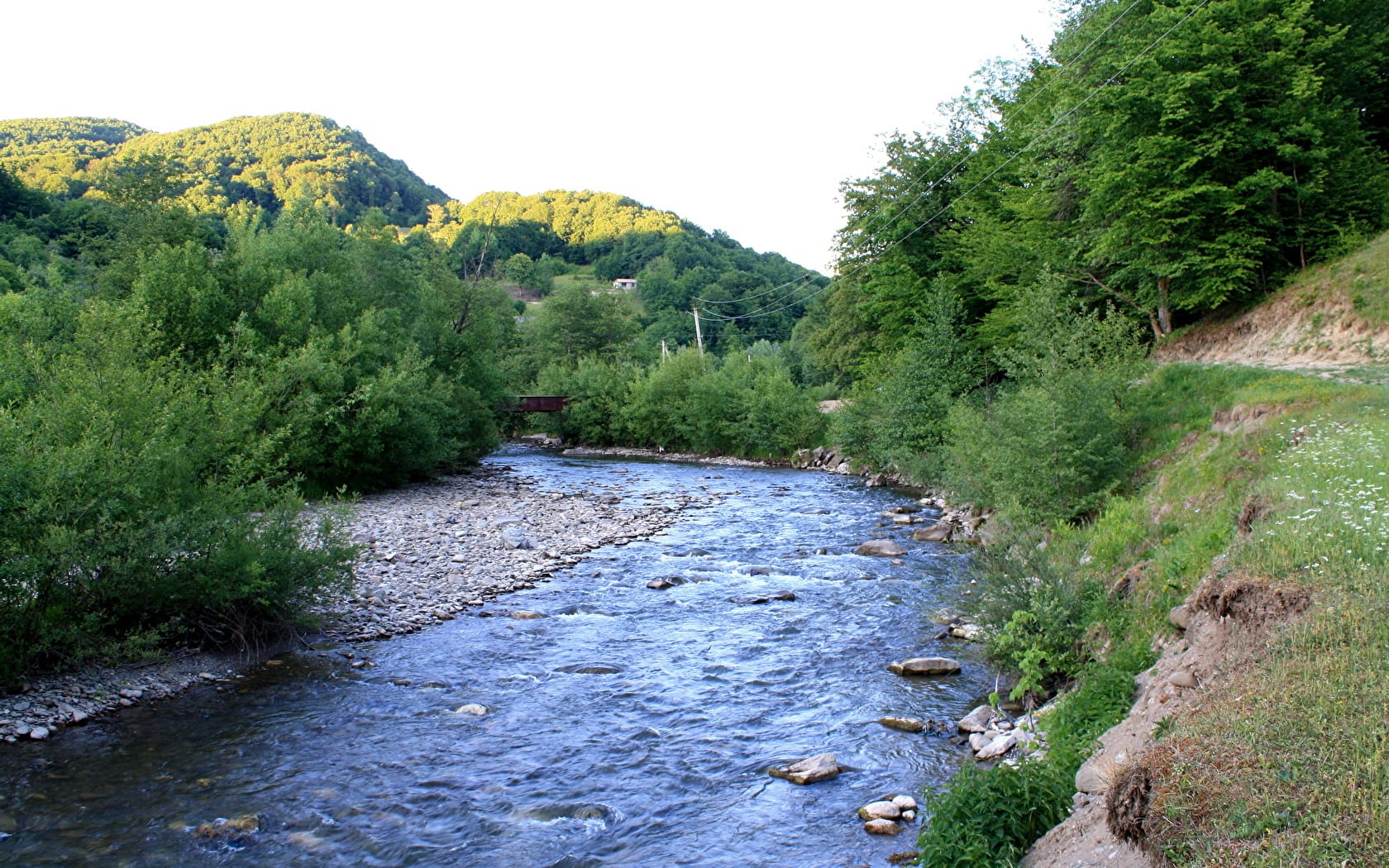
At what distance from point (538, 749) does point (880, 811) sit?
13.6 feet

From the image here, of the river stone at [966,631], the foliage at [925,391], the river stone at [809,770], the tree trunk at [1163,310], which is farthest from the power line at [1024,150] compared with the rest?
the river stone at [809,770]

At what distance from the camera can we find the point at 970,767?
7.26 m

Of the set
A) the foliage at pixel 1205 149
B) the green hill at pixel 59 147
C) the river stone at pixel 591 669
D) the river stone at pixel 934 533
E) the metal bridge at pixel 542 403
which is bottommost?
the river stone at pixel 934 533

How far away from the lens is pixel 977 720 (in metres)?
10.3

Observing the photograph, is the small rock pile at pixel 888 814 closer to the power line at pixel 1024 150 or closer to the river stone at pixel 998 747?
the river stone at pixel 998 747

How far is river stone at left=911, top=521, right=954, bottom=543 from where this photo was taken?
22.9 metres

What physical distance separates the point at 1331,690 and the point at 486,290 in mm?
47001

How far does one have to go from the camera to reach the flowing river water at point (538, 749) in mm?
7906

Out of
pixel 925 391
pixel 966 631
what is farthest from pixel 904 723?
pixel 925 391

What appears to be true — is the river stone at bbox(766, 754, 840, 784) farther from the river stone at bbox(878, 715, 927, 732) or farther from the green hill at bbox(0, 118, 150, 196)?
the green hill at bbox(0, 118, 150, 196)

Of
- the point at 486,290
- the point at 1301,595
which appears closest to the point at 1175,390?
the point at 1301,595

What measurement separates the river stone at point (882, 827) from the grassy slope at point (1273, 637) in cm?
113

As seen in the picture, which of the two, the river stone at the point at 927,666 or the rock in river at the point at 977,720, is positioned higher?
the rock in river at the point at 977,720

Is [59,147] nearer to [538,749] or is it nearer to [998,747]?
[538,749]
